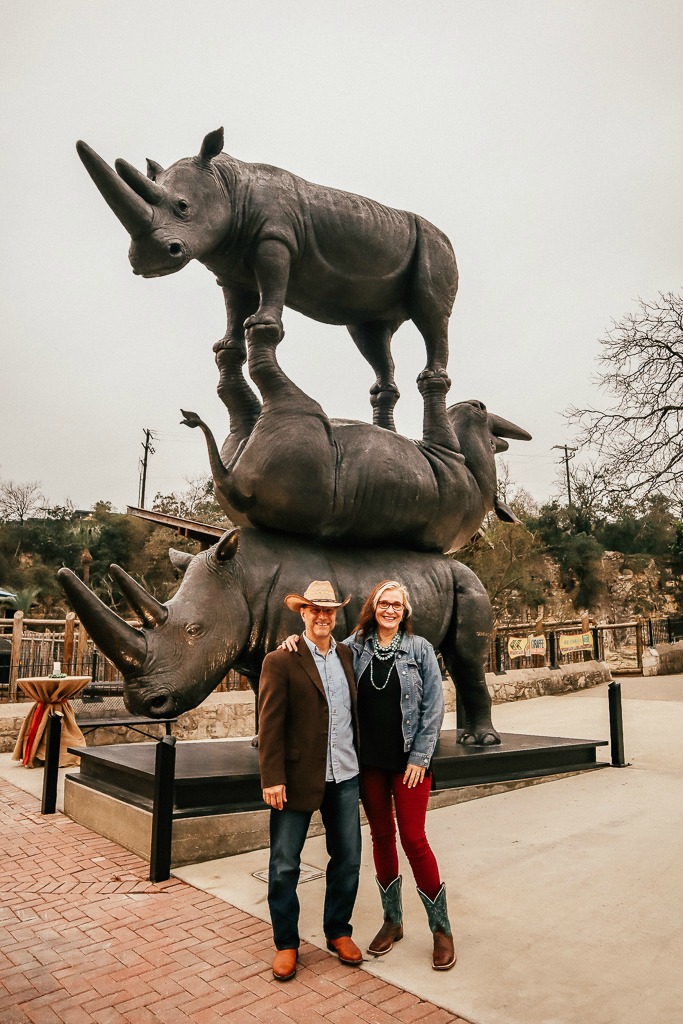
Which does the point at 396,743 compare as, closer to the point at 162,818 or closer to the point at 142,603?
the point at 162,818

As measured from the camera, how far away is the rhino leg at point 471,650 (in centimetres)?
552

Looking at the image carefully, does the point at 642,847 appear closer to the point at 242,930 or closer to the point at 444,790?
the point at 444,790

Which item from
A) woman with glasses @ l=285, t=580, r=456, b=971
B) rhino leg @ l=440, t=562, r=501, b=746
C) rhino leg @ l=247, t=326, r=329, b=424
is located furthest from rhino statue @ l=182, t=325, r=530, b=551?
woman with glasses @ l=285, t=580, r=456, b=971

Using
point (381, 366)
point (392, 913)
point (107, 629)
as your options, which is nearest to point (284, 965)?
point (392, 913)

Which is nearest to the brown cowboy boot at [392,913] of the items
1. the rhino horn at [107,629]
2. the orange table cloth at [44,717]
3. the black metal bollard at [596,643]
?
the rhino horn at [107,629]

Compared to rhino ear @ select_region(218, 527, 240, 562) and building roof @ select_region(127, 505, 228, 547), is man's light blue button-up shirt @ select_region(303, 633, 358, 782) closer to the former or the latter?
rhino ear @ select_region(218, 527, 240, 562)

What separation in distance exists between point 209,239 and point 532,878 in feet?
13.8

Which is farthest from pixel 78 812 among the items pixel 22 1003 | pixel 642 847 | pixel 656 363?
pixel 656 363

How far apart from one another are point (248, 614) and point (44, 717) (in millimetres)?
4608

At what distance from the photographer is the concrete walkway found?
2.47 m

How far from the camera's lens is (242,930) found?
317 centimetres

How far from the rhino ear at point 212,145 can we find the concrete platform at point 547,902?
4316 mm

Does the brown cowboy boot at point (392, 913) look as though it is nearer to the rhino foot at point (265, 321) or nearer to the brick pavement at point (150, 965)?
the brick pavement at point (150, 965)

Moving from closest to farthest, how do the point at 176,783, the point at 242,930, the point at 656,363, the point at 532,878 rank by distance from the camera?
the point at 242,930, the point at 532,878, the point at 176,783, the point at 656,363
